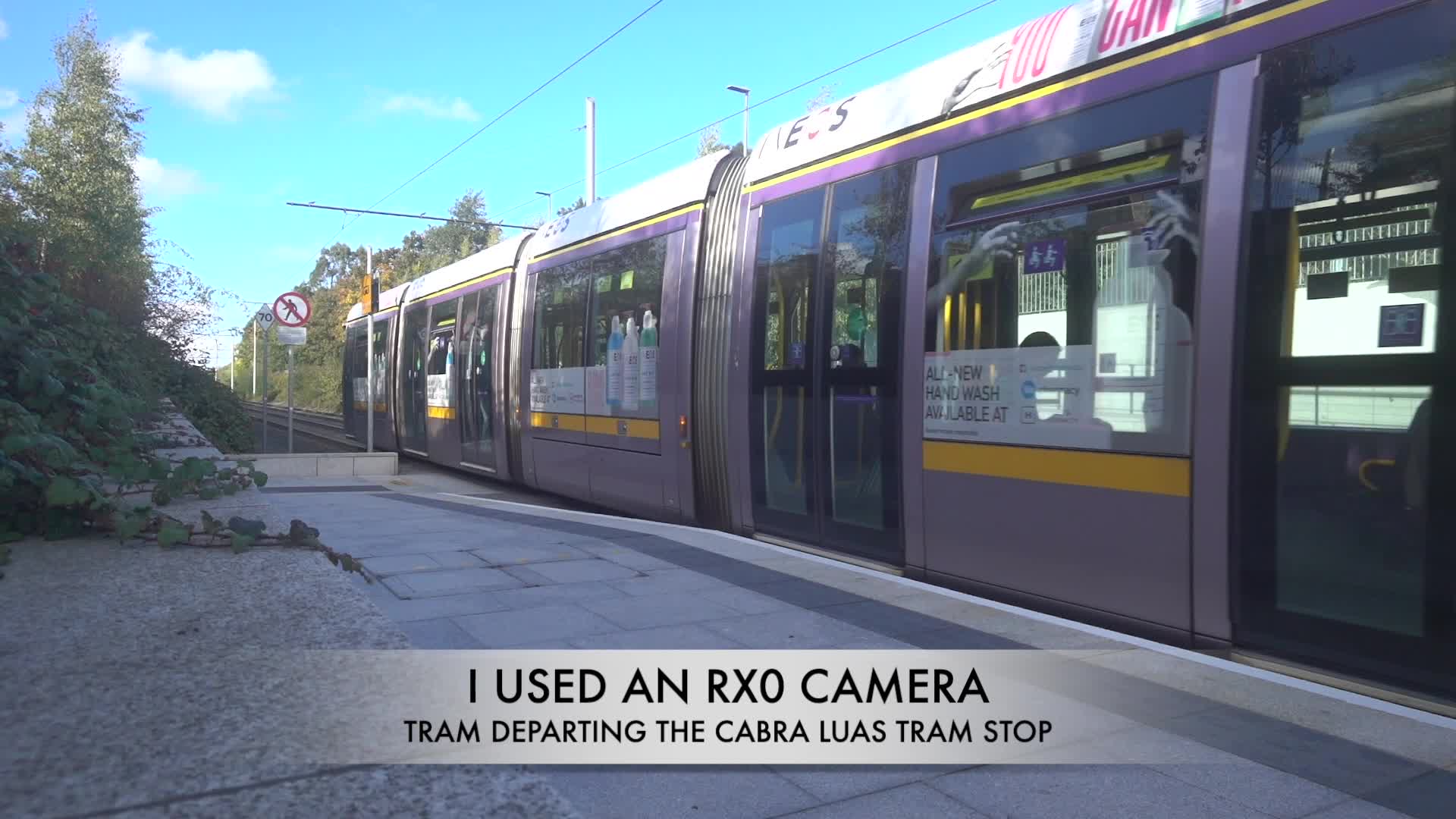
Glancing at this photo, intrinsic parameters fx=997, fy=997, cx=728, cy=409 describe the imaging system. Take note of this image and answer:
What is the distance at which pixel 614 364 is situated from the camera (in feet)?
34.3

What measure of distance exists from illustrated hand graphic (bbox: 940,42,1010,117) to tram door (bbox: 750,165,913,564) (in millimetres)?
498

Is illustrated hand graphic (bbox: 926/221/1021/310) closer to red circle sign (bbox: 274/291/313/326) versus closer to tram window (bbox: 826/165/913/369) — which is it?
tram window (bbox: 826/165/913/369)

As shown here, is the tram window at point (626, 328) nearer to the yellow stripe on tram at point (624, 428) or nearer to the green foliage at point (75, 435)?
the yellow stripe on tram at point (624, 428)

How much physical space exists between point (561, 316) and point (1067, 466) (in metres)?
7.78

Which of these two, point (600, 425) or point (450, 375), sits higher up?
point (450, 375)

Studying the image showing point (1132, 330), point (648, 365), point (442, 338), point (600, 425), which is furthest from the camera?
point (442, 338)

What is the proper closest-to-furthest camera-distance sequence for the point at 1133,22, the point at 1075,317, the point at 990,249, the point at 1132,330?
the point at 1132,330, the point at 1133,22, the point at 1075,317, the point at 990,249

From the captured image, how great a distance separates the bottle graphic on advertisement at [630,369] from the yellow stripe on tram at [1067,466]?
4500 mm

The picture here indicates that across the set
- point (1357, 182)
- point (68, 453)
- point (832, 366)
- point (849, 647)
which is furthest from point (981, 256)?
point (68, 453)

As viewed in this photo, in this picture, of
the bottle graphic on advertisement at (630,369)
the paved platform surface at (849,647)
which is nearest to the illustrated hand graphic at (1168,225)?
the paved platform surface at (849,647)

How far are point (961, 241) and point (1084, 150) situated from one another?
37.4 inches
